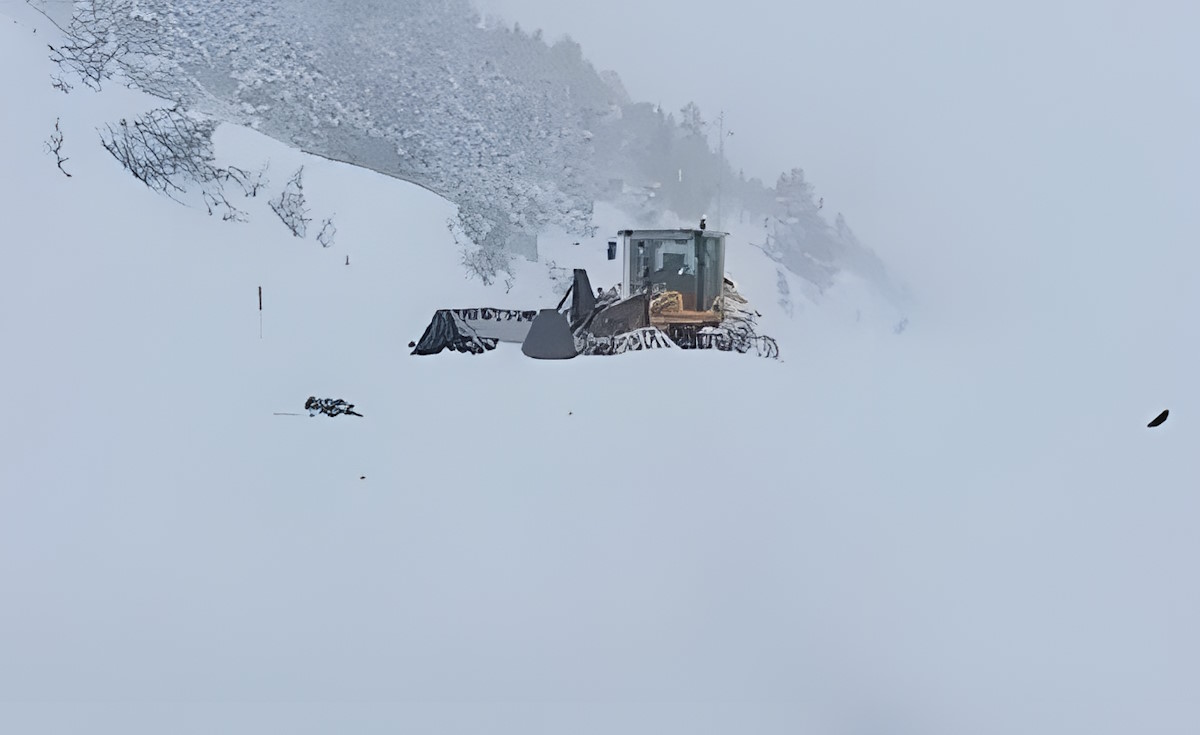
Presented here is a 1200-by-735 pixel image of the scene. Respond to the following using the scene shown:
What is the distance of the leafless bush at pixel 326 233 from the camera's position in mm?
5031

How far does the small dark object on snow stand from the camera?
4.66 meters

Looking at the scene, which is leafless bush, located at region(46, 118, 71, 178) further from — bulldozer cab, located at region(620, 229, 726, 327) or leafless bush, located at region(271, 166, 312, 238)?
bulldozer cab, located at region(620, 229, 726, 327)

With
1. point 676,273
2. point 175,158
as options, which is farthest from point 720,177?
point 175,158

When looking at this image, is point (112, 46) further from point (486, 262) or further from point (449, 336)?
point (449, 336)

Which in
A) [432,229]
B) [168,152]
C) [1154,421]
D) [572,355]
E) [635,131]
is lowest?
[1154,421]

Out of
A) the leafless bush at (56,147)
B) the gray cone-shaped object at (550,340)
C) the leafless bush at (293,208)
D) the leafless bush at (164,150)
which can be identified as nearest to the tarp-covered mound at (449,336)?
the gray cone-shaped object at (550,340)

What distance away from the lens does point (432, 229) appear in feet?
17.3

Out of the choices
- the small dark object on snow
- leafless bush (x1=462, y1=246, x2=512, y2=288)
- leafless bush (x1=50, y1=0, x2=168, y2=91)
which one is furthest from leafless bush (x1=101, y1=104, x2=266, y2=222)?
leafless bush (x1=462, y1=246, x2=512, y2=288)

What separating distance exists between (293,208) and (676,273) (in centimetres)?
276

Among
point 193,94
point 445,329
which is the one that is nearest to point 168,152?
point 193,94

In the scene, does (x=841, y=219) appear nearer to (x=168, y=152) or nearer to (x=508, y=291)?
(x=508, y=291)

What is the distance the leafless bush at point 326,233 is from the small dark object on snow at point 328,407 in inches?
44.1

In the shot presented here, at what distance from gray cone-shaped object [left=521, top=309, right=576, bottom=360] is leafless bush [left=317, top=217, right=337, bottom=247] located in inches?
60.5

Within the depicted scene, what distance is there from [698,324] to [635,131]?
150 centimetres
